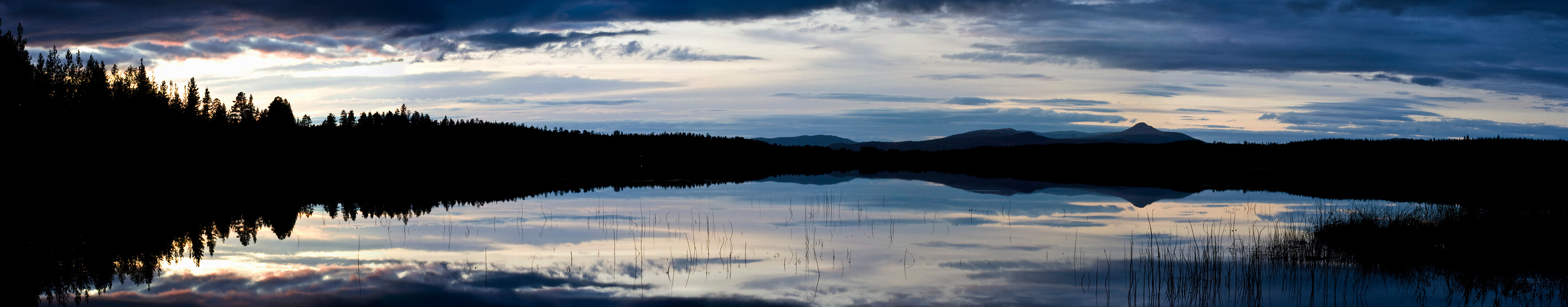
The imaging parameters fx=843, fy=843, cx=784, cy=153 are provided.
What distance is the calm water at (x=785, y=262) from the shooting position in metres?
11.9

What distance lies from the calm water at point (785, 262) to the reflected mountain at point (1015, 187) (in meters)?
6.58

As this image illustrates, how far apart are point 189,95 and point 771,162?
65.2 metres

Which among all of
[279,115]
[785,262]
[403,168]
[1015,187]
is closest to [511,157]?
[403,168]

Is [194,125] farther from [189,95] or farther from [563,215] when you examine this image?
[563,215]

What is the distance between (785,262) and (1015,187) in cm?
2764

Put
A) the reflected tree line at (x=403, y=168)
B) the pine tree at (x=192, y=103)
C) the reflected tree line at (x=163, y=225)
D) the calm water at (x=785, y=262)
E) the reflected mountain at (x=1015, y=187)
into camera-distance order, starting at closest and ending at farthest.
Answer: the calm water at (x=785, y=262)
the reflected tree line at (x=163, y=225)
the reflected tree line at (x=403, y=168)
the reflected mountain at (x=1015, y=187)
the pine tree at (x=192, y=103)

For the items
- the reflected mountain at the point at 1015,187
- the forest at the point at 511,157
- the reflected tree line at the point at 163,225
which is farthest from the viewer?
the forest at the point at 511,157

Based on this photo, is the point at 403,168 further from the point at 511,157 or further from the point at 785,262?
the point at 785,262

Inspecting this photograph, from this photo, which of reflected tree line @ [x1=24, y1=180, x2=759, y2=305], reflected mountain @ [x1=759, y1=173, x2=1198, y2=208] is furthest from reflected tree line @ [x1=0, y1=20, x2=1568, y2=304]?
reflected mountain @ [x1=759, y1=173, x2=1198, y2=208]

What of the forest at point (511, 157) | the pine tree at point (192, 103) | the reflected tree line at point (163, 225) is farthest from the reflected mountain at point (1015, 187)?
the pine tree at point (192, 103)

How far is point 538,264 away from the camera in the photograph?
47.8ft

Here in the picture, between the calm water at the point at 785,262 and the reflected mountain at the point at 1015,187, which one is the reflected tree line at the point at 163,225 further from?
the reflected mountain at the point at 1015,187

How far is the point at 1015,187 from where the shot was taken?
132 feet

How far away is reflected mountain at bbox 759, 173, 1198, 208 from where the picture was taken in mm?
32750
